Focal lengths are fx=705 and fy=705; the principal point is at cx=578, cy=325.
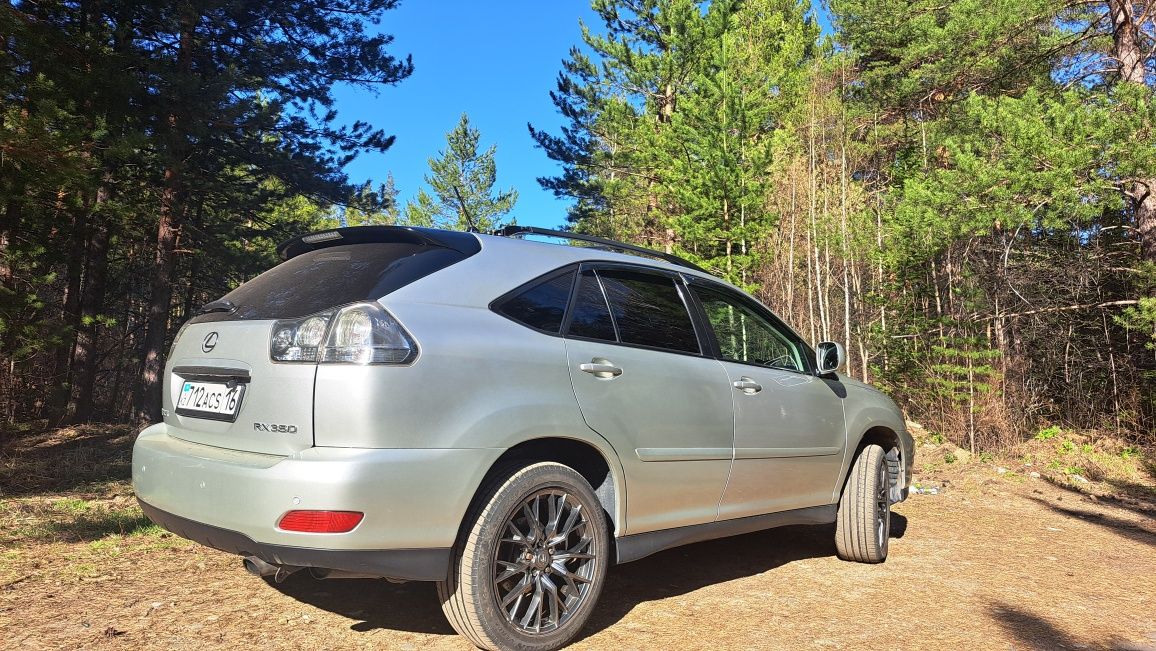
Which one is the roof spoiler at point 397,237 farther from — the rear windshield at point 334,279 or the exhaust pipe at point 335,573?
the exhaust pipe at point 335,573

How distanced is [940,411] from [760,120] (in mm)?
8312

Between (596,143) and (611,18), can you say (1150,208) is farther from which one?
(596,143)

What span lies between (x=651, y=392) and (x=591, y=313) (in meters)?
0.44

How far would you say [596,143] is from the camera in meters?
26.6

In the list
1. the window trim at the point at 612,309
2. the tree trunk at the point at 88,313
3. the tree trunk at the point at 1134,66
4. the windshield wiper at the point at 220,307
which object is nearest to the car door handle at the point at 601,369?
the window trim at the point at 612,309

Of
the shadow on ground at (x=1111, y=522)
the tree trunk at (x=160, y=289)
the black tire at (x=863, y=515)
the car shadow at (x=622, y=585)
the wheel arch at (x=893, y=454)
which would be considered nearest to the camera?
the car shadow at (x=622, y=585)

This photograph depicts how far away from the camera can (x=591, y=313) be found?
3137 mm

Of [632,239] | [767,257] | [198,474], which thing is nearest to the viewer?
[198,474]

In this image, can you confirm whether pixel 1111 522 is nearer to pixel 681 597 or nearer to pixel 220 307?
pixel 681 597

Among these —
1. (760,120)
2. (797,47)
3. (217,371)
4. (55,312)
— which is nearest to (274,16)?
(55,312)

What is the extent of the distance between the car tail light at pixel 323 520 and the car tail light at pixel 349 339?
0.50 metres

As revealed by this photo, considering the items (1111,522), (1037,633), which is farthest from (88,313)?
(1111,522)

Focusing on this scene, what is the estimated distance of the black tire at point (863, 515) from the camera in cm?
446

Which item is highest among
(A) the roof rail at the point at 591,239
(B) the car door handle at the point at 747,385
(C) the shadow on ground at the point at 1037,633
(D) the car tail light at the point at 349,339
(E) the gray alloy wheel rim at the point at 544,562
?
(A) the roof rail at the point at 591,239
